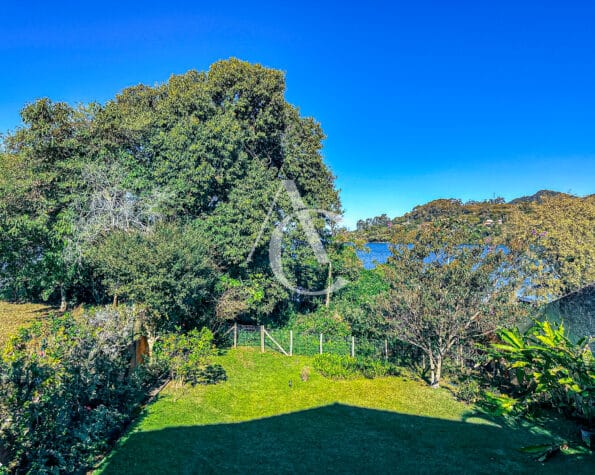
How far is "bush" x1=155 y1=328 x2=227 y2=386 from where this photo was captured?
28.5ft

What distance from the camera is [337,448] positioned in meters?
6.20

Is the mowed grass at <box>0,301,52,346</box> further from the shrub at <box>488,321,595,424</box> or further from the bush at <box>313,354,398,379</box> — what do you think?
the shrub at <box>488,321,595,424</box>

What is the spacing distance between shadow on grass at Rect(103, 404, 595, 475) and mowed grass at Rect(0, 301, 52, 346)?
9004mm

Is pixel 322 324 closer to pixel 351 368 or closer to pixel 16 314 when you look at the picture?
pixel 351 368

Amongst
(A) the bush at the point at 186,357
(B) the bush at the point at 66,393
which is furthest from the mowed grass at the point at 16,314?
(B) the bush at the point at 66,393

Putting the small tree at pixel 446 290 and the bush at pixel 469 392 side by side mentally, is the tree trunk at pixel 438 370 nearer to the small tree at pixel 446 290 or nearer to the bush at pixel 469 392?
the small tree at pixel 446 290

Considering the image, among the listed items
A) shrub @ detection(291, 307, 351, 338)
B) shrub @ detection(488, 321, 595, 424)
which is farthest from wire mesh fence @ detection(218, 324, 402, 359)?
shrub @ detection(488, 321, 595, 424)

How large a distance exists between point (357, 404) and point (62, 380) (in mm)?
5983

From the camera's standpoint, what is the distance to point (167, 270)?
9.77 meters

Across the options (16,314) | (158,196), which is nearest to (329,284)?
(158,196)

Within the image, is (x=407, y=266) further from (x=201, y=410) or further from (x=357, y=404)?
(x=201, y=410)

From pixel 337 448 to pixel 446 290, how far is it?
476 centimetres

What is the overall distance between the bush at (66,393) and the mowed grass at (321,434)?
541 mm

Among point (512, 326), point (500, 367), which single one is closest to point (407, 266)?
point (512, 326)
